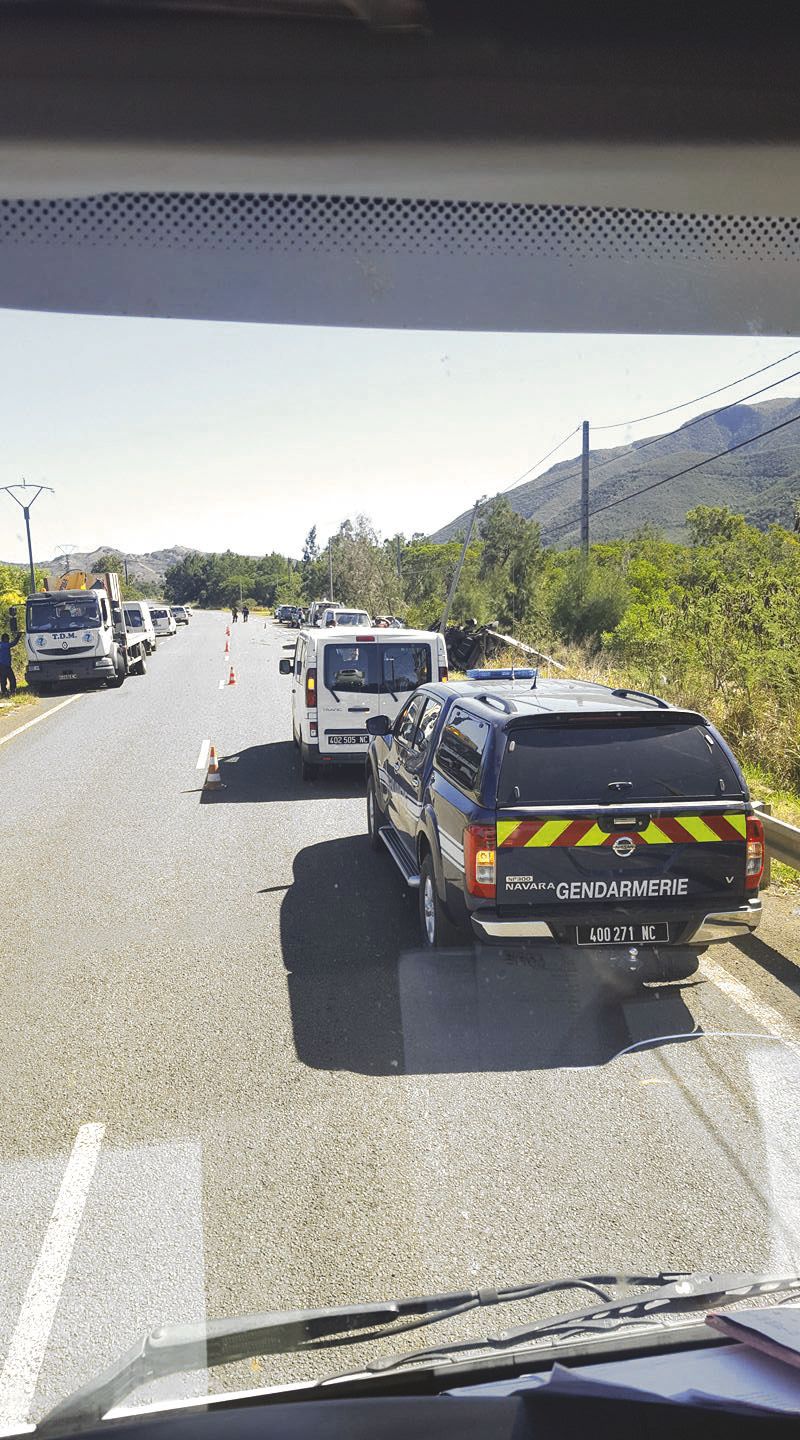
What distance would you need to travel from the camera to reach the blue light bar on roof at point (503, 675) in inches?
313

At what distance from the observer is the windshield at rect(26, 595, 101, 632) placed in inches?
972

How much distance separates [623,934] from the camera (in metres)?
5.92

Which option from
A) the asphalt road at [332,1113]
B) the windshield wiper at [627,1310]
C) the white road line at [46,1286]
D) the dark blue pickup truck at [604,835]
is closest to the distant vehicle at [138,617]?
the asphalt road at [332,1113]

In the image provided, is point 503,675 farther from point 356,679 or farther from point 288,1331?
point 288,1331

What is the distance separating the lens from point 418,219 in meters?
2.36

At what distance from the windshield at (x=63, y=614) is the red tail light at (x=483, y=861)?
20.8 m

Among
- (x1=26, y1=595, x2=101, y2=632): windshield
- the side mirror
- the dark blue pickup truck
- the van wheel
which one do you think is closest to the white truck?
(x1=26, y1=595, x2=101, y2=632): windshield

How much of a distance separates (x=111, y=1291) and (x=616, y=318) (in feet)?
10.5

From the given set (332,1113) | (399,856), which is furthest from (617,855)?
(399,856)

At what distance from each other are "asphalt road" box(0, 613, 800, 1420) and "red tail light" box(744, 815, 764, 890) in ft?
2.18

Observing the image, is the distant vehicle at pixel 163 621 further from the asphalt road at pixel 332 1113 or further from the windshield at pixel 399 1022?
the asphalt road at pixel 332 1113

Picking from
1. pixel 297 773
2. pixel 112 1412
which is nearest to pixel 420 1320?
pixel 112 1412

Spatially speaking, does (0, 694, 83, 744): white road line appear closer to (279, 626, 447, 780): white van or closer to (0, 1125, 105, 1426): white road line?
(279, 626, 447, 780): white van

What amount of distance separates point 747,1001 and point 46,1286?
13.1 ft
